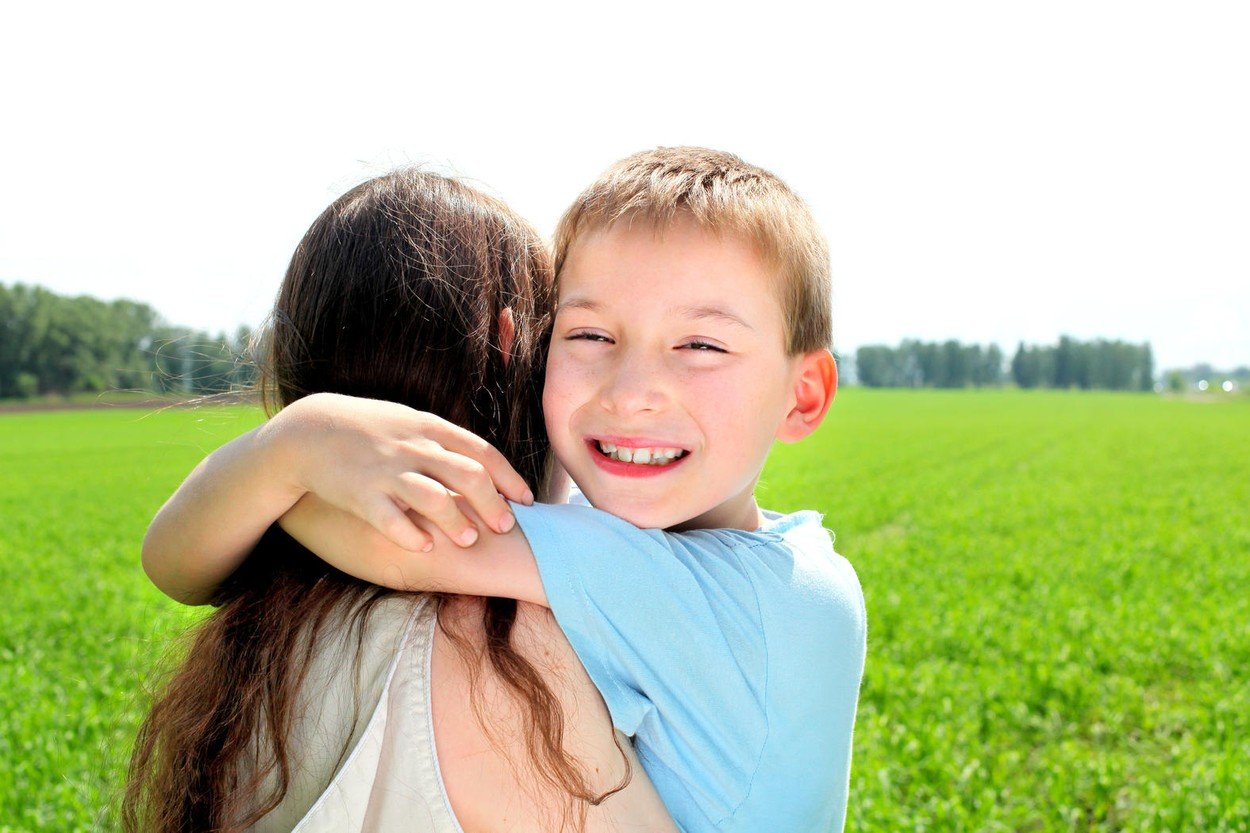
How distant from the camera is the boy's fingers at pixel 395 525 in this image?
4.06 feet

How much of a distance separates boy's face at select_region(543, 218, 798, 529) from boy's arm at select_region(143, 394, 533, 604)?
245 mm

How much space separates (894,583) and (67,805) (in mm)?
7691

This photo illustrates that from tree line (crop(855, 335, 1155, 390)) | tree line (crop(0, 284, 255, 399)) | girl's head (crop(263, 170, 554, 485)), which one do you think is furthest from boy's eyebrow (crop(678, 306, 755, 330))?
tree line (crop(855, 335, 1155, 390))

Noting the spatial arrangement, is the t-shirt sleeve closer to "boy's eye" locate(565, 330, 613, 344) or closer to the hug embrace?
the hug embrace

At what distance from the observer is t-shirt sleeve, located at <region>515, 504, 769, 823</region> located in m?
1.29

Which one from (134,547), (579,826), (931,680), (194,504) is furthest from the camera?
(134,547)

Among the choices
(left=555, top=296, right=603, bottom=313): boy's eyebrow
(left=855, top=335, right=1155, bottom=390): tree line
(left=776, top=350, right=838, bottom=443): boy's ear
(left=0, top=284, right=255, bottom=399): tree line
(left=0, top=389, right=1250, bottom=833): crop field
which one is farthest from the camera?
(left=855, top=335, right=1155, bottom=390): tree line

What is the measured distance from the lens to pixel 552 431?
1.63 meters

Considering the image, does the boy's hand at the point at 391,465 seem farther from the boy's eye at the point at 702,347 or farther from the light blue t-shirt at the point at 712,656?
the boy's eye at the point at 702,347

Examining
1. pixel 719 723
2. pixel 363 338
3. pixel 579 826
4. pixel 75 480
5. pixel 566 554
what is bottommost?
pixel 75 480

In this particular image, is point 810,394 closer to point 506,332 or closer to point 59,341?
point 506,332

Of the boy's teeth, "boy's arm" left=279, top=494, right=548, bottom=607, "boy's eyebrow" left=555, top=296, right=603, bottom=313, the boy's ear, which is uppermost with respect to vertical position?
"boy's eyebrow" left=555, top=296, right=603, bottom=313

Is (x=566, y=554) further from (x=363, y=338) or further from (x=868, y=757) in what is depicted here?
(x=868, y=757)

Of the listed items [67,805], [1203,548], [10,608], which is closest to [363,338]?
[67,805]
